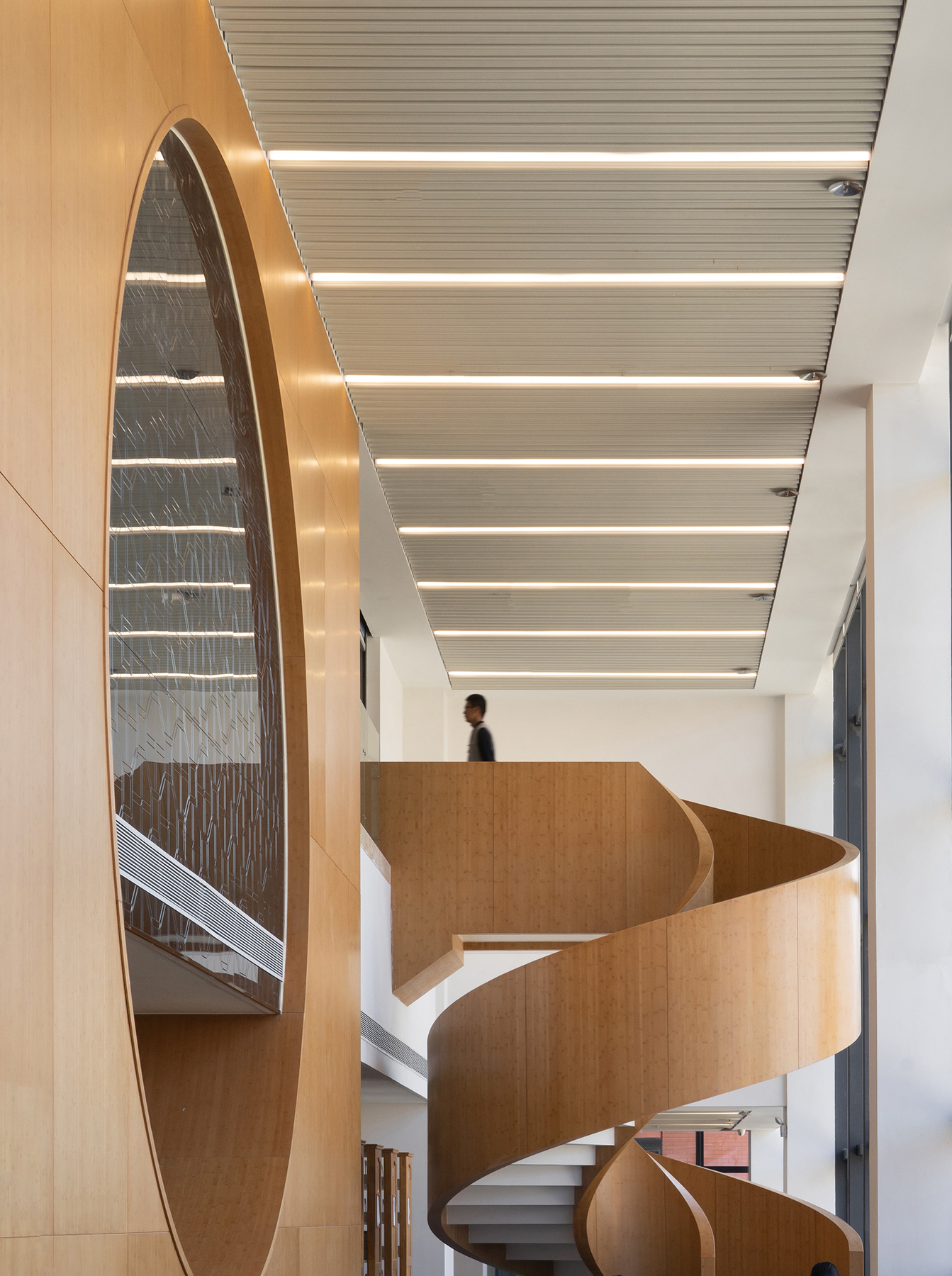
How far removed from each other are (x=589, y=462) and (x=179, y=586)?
630cm

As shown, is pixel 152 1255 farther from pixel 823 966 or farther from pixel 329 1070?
pixel 823 966

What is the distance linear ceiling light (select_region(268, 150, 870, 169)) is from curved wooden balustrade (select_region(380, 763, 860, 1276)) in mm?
4424

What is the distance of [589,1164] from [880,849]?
15.6 feet

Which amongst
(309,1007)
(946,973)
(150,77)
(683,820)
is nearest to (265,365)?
(150,77)

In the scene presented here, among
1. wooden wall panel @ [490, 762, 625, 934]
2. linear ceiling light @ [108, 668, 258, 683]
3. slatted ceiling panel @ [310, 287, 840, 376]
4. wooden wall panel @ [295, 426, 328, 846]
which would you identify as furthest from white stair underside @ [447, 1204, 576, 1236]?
linear ceiling light @ [108, 668, 258, 683]

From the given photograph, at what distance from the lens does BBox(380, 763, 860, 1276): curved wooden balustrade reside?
30.2 feet

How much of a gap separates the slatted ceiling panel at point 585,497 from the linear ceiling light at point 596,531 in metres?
0.10

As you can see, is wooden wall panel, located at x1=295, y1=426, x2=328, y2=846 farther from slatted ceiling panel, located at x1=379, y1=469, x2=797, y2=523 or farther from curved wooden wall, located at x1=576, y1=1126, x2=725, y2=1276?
curved wooden wall, located at x1=576, y1=1126, x2=725, y2=1276

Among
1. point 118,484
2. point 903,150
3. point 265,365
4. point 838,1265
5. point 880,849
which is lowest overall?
point 838,1265

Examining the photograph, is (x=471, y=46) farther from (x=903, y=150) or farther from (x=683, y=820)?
(x=683, y=820)

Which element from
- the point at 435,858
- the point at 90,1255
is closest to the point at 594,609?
the point at 435,858

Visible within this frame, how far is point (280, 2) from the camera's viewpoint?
6012mm

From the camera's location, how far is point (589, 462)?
435 inches

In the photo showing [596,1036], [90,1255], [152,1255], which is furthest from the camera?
[596,1036]
